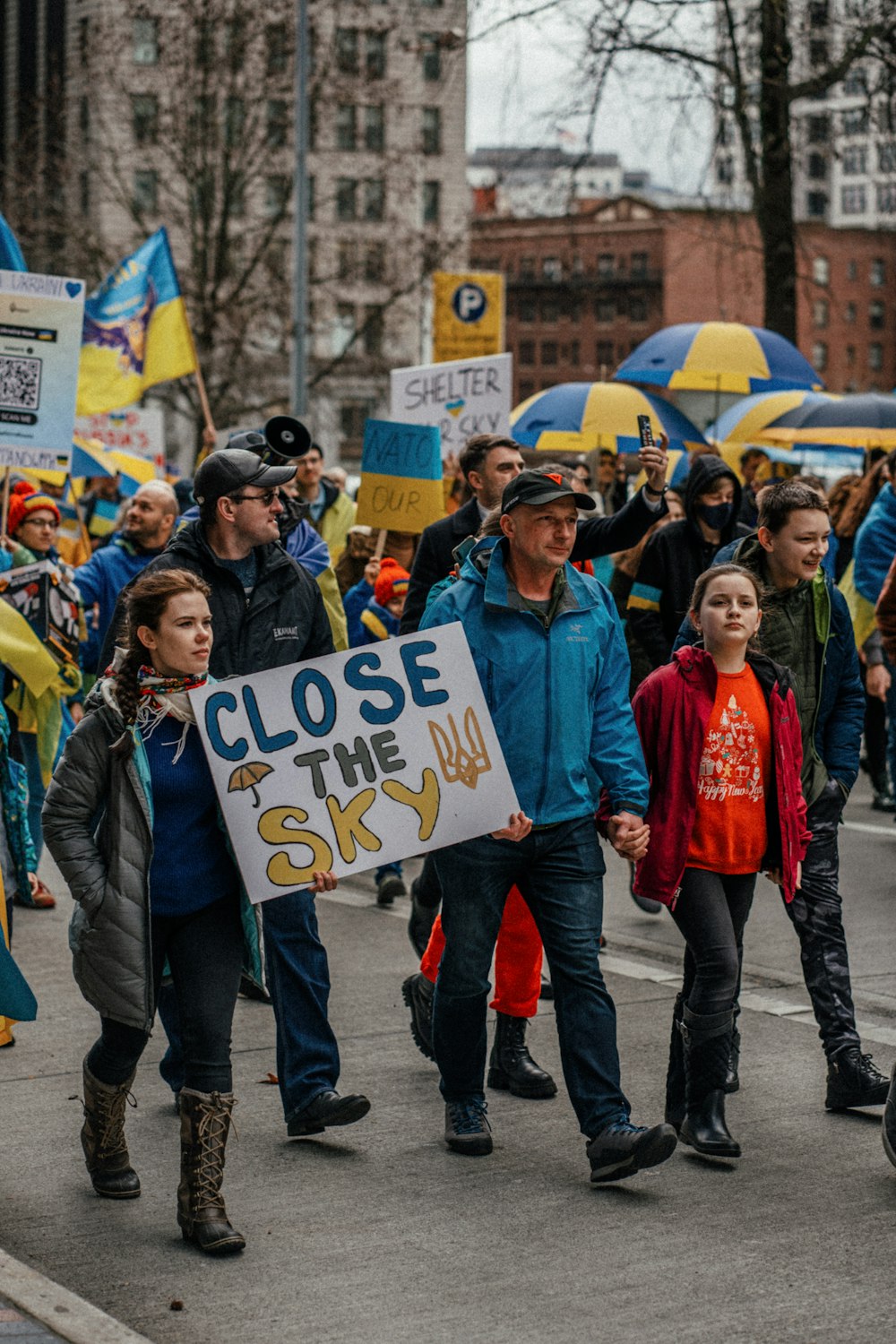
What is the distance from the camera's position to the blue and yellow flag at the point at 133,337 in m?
14.0

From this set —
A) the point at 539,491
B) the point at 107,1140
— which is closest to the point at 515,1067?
the point at 107,1140

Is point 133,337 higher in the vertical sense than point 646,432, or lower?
higher

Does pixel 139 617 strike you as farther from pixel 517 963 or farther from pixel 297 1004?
pixel 517 963

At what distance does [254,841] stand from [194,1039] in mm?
485

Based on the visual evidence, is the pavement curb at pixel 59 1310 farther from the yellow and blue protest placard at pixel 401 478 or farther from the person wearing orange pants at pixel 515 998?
the yellow and blue protest placard at pixel 401 478

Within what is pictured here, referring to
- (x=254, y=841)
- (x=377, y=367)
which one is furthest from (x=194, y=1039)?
(x=377, y=367)

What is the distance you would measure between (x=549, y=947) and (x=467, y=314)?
999 cm

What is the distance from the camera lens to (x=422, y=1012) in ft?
21.0

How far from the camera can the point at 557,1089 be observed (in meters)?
6.23

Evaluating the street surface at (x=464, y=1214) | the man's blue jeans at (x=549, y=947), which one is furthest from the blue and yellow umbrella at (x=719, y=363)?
the man's blue jeans at (x=549, y=947)

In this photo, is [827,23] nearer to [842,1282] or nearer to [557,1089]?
[557,1089]

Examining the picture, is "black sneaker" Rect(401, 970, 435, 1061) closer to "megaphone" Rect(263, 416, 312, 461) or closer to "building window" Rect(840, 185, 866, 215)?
"megaphone" Rect(263, 416, 312, 461)

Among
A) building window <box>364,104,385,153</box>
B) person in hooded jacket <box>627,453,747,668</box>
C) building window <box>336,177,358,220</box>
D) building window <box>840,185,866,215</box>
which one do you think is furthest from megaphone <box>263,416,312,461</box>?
building window <box>840,185,866,215</box>

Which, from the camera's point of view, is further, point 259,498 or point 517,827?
point 259,498
